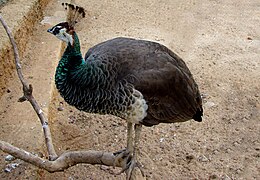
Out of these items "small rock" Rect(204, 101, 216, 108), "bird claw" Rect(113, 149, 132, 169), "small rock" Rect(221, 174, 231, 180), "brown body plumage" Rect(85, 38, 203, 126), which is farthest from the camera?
"small rock" Rect(204, 101, 216, 108)

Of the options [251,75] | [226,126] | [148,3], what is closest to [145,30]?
[148,3]

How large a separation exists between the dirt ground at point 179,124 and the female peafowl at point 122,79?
618 mm

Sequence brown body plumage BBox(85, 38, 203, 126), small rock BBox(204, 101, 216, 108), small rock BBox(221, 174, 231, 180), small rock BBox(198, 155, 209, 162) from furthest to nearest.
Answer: small rock BBox(204, 101, 216, 108) < small rock BBox(198, 155, 209, 162) < small rock BBox(221, 174, 231, 180) < brown body plumage BBox(85, 38, 203, 126)

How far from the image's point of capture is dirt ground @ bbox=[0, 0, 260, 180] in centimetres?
328

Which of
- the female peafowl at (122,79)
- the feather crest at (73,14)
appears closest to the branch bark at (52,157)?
the female peafowl at (122,79)

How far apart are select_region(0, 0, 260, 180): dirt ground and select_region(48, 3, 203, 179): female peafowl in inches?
24.3

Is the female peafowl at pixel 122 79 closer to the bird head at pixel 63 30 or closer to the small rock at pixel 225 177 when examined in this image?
the bird head at pixel 63 30

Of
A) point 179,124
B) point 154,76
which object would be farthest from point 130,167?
point 179,124

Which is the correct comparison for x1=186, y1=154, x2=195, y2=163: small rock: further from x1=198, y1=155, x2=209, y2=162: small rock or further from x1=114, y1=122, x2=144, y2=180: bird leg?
x1=114, y1=122, x2=144, y2=180: bird leg

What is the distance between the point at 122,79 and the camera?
264cm

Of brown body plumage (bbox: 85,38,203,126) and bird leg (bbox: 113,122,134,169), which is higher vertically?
brown body plumage (bbox: 85,38,203,126)

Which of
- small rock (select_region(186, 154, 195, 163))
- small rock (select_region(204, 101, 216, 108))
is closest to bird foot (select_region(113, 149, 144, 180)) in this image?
small rock (select_region(186, 154, 195, 163))

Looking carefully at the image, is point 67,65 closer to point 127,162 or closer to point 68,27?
point 68,27

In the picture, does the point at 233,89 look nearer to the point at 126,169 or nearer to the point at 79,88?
the point at 126,169
